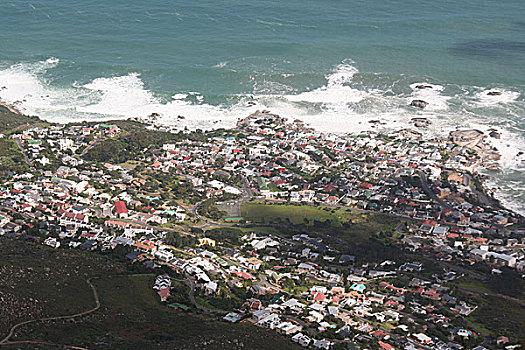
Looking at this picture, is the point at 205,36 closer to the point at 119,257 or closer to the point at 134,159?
the point at 134,159

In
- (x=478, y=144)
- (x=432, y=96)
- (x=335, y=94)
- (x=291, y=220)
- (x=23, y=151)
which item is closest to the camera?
(x=291, y=220)

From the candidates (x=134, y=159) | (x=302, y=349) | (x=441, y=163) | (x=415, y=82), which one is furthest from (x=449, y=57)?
(x=302, y=349)

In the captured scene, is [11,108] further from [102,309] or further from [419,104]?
[102,309]

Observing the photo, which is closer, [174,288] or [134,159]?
[174,288]

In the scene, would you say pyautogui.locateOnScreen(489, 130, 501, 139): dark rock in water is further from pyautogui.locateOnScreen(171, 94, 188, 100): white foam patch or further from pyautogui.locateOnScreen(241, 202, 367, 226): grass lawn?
pyautogui.locateOnScreen(171, 94, 188, 100): white foam patch

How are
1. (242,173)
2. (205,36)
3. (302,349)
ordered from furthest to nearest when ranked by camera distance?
(205,36), (242,173), (302,349)

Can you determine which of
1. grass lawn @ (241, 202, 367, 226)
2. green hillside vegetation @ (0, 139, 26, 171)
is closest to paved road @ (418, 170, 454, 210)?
grass lawn @ (241, 202, 367, 226)

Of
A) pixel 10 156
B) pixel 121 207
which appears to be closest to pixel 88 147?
pixel 10 156
